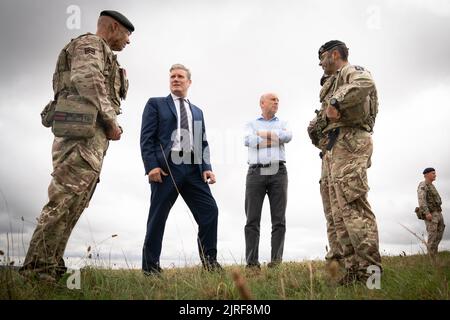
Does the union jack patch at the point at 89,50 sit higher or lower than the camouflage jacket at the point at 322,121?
higher

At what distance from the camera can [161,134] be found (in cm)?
458

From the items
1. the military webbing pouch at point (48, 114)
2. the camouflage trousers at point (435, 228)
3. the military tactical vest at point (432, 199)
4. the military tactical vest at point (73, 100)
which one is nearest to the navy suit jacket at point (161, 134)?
the military tactical vest at point (73, 100)

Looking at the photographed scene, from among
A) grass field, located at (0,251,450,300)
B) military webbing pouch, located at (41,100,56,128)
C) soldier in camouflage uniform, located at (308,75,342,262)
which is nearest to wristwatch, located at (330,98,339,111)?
soldier in camouflage uniform, located at (308,75,342,262)

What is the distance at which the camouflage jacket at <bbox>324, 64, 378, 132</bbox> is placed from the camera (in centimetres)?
367

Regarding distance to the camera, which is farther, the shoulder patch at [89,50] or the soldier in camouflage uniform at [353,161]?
the soldier in camouflage uniform at [353,161]

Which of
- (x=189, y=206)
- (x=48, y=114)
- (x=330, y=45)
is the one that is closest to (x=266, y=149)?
(x=189, y=206)

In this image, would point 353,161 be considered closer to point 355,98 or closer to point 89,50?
point 355,98

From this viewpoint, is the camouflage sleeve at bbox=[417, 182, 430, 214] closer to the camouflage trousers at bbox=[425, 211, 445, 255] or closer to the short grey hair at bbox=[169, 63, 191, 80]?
the camouflage trousers at bbox=[425, 211, 445, 255]

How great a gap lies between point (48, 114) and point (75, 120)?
51 centimetres

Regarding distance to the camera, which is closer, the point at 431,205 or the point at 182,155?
the point at 182,155

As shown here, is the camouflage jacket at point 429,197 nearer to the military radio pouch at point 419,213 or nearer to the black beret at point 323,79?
the military radio pouch at point 419,213

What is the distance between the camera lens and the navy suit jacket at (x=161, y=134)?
14.6 ft

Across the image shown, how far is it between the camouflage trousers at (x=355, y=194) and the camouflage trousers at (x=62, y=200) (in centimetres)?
243
